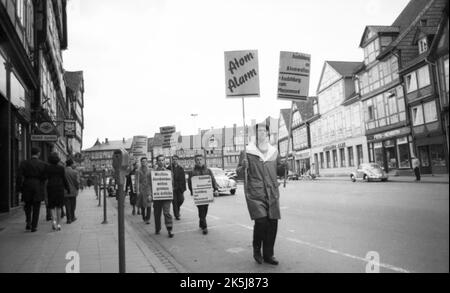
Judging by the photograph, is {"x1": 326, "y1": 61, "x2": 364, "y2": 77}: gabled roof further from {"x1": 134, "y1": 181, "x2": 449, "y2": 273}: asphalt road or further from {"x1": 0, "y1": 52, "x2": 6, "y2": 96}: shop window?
{"x1": 0, "y1": 52, "x2": 6, "y2": 96}: shop window

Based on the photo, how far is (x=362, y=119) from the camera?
115 inches

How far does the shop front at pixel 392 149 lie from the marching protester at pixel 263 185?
2073 mm

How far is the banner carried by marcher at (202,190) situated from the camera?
8.72m

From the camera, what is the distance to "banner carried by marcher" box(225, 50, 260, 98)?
17.7 feet

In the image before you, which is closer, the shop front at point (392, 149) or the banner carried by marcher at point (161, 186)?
the shop front at point (392, 149)

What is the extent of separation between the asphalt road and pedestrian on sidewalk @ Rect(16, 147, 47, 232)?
272 cm

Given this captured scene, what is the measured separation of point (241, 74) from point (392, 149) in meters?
3.19

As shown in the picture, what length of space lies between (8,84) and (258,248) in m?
10.6

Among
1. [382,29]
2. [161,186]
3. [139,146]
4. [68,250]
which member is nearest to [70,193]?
[161,186]

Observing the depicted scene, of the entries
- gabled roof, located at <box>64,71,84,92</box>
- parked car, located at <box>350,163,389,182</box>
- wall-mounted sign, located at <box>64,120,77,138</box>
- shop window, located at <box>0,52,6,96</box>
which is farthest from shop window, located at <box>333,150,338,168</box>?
gabled roof, located at <box>64,71,84,92</box>

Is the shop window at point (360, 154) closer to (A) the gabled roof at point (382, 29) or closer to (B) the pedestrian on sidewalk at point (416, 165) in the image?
(B) the pedestrian on sidewalk at point (416, 165)

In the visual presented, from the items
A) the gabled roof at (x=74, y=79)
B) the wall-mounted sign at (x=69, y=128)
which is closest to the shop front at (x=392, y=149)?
the wall-mounted sign at (x=69, y=128)
